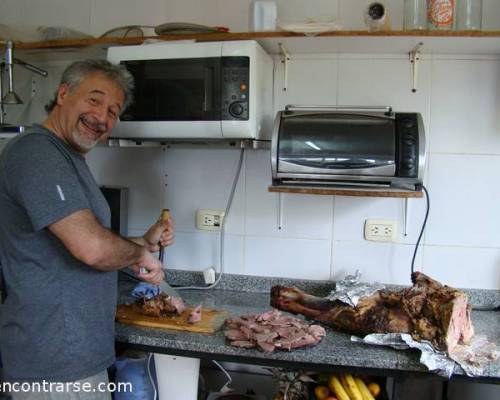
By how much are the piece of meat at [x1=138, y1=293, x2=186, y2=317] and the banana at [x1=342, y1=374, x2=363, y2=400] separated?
1.93ft

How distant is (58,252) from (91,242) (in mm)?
126

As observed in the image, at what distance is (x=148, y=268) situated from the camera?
1412 mm

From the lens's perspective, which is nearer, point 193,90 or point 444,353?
point 444,353

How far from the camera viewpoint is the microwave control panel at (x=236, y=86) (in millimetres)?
1589

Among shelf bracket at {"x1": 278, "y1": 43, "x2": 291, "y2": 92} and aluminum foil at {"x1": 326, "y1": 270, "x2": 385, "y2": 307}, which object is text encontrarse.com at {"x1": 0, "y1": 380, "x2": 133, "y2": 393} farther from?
shelf bracket at {"x1": 278, "y1": 43, "x2": 291, "y2": 92}

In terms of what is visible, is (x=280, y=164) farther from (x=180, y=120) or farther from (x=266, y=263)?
(x=266, y=263)

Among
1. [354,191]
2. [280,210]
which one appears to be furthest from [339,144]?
[280,210]

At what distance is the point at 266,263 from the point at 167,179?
558 millimetres

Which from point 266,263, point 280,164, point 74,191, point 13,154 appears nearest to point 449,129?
point 280,164

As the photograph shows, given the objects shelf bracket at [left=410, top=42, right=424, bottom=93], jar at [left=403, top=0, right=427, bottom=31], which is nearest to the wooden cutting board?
shelf bracket at [left=410, top=42, right=424, bottom=93]

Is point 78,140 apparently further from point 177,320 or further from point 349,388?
point 349,388

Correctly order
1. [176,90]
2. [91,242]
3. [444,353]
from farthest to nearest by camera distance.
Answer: [176,90] < [444,353] < [91,242]

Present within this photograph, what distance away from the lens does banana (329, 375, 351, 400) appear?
145 centimetres

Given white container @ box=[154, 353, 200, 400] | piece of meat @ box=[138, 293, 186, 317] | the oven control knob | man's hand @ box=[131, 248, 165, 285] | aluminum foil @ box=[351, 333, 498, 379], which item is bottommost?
white container @ box=[154, 353, 200, 400]
